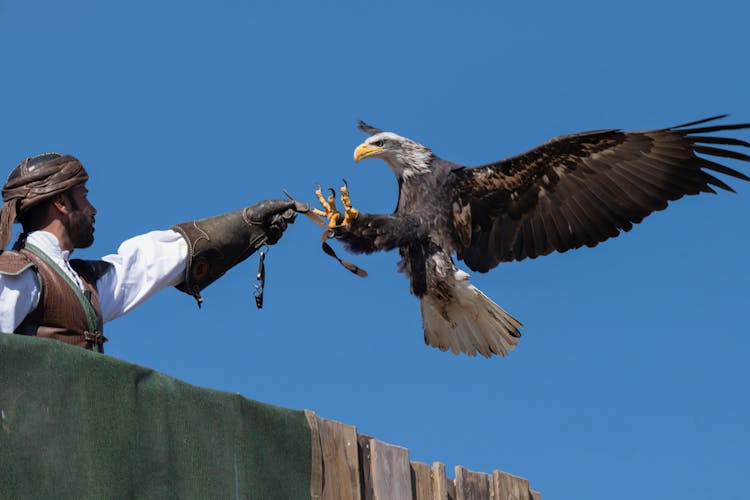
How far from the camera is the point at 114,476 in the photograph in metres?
2.29

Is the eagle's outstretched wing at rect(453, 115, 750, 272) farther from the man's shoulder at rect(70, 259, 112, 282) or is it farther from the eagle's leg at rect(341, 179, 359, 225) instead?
the man's shoulder at rect(70, 259, 112, 282)

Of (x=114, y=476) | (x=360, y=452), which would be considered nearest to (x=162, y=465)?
(x=114, y=476)

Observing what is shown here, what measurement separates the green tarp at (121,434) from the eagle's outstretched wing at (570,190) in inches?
156

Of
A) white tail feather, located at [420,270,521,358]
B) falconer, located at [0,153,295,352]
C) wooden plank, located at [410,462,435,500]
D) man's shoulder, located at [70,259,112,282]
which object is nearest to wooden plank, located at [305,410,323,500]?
wooden plank, located at [410,462,435,500]

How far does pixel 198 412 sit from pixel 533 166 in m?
4.29

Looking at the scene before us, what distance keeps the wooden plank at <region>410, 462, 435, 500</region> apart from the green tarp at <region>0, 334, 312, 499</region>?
2.01ft

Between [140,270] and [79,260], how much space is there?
22 cm

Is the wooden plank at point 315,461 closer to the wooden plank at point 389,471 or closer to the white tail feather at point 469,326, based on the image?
the wooden plank at point 389,471

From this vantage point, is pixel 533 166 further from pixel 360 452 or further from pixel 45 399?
pixel 45 399

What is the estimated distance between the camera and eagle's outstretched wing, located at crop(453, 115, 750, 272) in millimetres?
6336

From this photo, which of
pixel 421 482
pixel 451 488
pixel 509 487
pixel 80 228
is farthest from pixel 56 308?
pixel 509 487

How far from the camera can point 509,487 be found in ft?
12.7

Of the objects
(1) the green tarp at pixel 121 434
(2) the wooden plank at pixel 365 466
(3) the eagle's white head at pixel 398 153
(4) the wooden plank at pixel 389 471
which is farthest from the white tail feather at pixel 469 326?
(1) the green tarp at pixel 121 434

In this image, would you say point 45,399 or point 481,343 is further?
point 481,343
